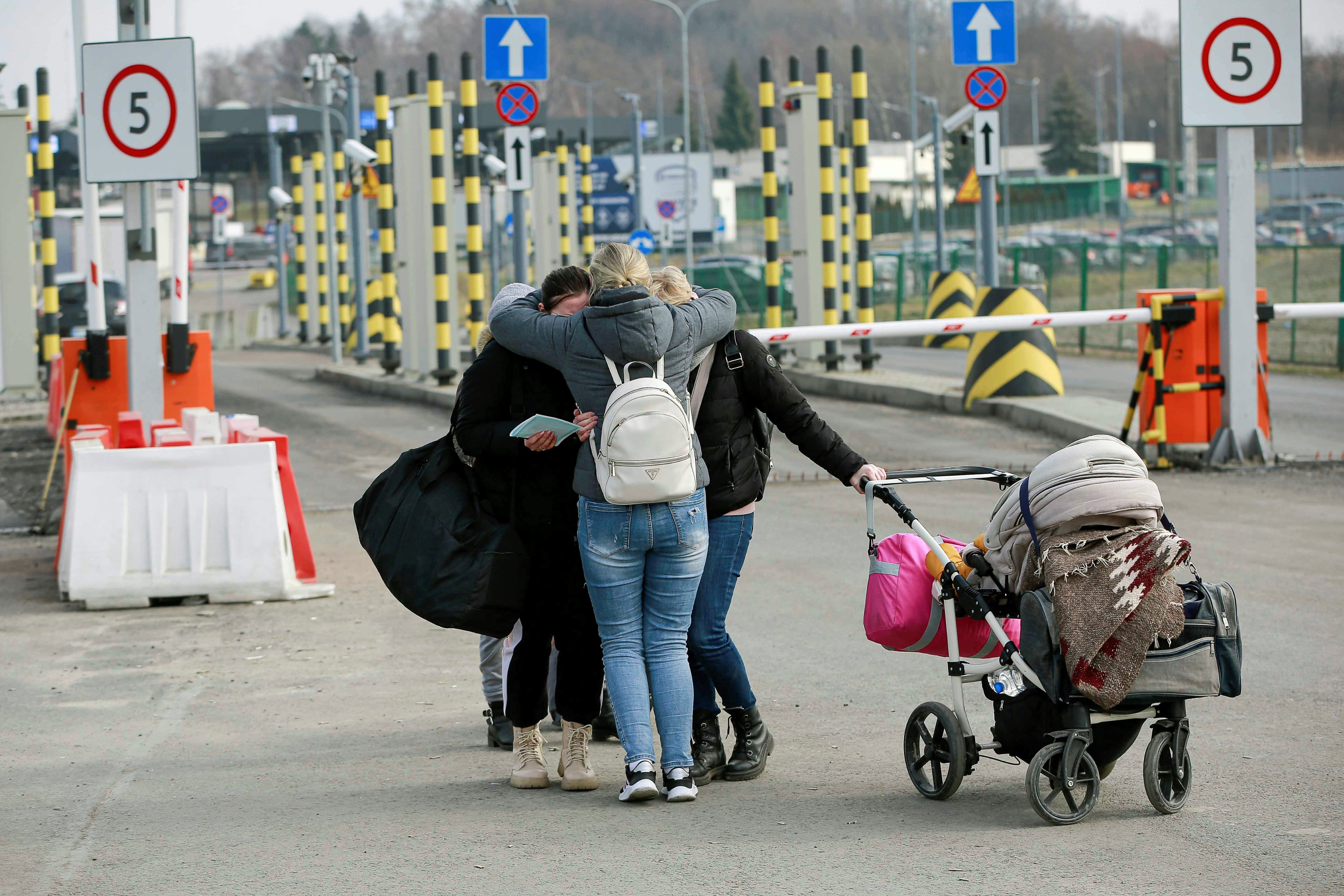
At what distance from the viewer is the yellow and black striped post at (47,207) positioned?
22.3 m

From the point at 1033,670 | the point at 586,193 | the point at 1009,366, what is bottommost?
the point at 1033,670

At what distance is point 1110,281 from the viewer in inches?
1438

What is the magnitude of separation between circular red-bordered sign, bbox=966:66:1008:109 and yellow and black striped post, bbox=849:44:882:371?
2.78 meters

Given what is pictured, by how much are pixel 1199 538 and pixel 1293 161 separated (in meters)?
90.4

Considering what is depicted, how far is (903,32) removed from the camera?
124 meters

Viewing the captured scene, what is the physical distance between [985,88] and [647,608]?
513 inches

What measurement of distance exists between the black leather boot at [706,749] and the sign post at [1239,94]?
7576 millimetres

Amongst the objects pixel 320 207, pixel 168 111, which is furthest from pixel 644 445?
pixel 320 207

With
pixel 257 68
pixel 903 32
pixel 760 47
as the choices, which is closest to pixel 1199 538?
pixel 903 32

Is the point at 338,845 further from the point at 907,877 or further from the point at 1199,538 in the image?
the point at 1199,538

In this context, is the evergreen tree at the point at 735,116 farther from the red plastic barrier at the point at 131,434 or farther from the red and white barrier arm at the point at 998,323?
the red plastic barrier at the point at 131,434

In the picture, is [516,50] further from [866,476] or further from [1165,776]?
[1165,776]

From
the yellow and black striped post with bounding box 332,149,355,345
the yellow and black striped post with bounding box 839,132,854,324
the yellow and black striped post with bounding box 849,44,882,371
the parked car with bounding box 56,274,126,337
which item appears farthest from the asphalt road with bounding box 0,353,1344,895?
the parked car with bounding box 56,274,126,337

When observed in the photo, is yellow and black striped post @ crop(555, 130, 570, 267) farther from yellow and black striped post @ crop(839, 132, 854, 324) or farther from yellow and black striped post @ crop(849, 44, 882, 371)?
yellow and black striped post @ crop(849, 44, 882, 371)
